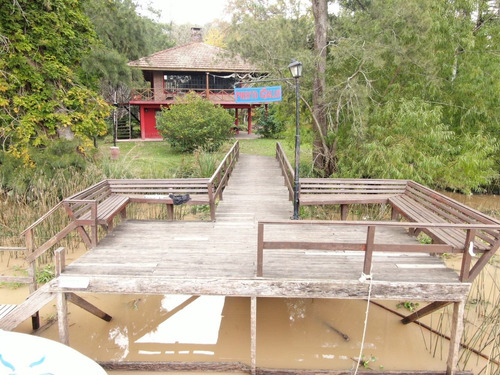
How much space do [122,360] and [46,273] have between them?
310 centimetres

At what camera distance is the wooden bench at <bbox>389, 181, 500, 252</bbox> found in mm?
4959

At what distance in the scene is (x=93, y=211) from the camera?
19.2 feet

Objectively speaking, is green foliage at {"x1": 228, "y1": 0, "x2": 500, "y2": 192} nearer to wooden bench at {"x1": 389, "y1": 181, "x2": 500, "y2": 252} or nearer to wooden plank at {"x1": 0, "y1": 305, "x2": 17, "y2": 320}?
wooden bench at {"x1": 389, "y1": 181, "x2": 500, "y2": 252}

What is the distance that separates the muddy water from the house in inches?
A: 697

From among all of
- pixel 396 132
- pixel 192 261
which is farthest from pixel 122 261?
pixel 396 132

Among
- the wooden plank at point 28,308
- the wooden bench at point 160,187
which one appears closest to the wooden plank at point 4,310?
the wooden plank at point 28,308

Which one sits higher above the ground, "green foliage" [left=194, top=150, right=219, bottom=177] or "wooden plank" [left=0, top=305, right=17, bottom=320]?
"green foliage" [left=194, top=150, right=219, bottom=177]

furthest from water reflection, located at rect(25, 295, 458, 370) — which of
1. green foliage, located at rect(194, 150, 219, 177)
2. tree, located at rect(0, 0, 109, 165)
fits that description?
tree, located at rect(0, 0, 109, 165)

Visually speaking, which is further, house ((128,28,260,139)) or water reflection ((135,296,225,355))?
house ((128,28,260,139))

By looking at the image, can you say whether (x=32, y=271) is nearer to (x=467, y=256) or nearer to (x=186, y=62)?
(x=467, y=256)

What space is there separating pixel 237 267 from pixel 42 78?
32.5 feet

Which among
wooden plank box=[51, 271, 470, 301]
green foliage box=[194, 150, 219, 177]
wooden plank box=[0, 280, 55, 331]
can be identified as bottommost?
wooden plank box=[0, 280, 55, 331]

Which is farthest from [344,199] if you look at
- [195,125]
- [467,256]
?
[195,125]

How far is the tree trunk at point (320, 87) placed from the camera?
1162 cm
